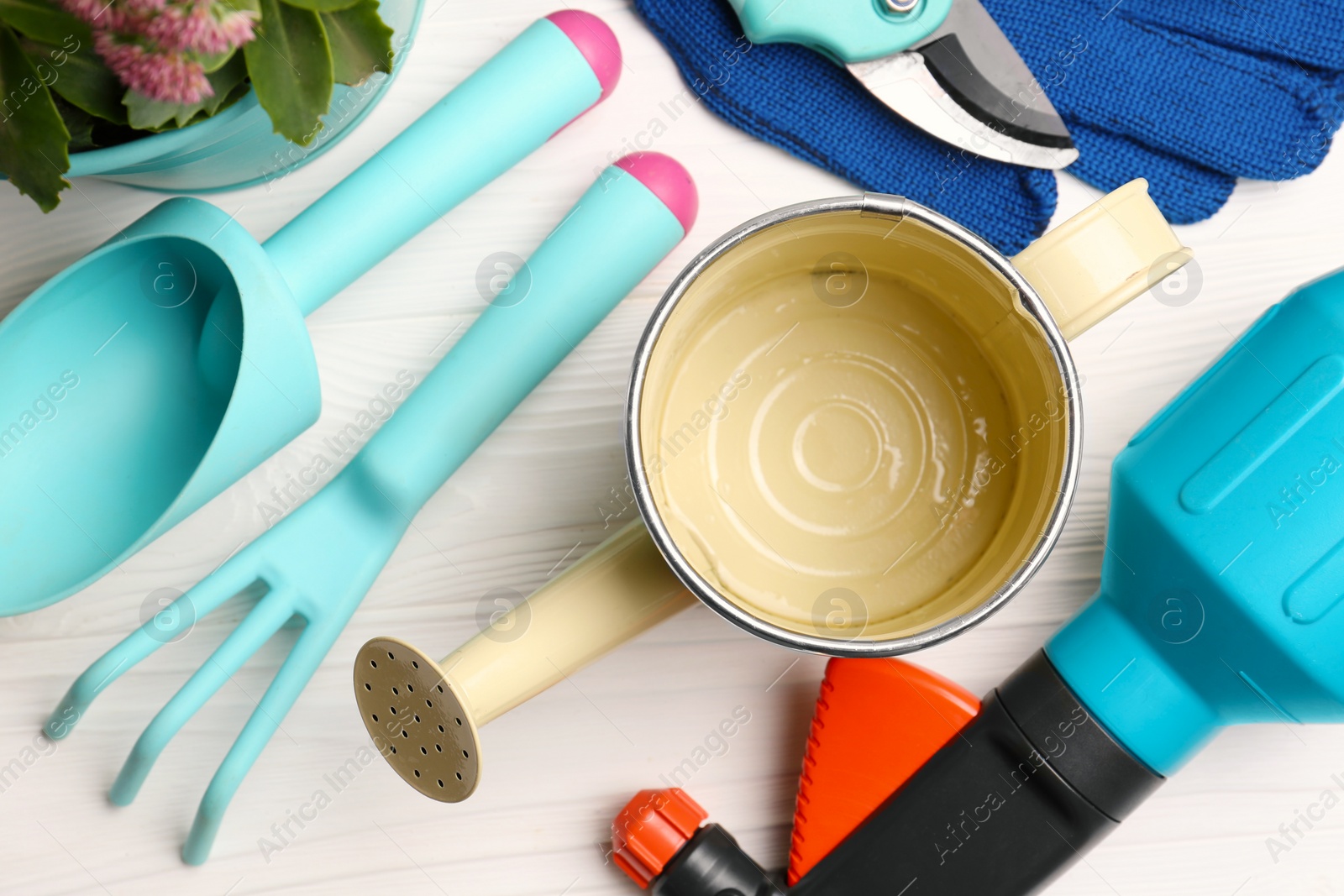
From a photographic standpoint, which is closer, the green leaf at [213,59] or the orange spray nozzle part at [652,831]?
the green leaf at [213,59]

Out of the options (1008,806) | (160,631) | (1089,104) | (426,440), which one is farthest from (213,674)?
(1089,104)

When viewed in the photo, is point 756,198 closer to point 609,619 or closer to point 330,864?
point 609,619

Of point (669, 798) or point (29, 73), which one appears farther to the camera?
point (669, 798)

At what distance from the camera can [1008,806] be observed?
0.41 metres

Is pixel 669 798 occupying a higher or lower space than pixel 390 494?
lower

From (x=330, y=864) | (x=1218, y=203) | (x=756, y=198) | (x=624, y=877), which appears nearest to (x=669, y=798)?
(x=624, y=877)

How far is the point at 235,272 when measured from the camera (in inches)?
14.6

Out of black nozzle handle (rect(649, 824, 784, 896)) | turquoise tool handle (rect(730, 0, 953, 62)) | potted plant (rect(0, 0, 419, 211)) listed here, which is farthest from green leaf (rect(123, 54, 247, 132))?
black nozzle handle (rect(649, 824, 784, 896))

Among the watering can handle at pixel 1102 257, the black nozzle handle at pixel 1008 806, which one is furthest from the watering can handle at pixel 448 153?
the black nozzle handle at pixel 1008 806

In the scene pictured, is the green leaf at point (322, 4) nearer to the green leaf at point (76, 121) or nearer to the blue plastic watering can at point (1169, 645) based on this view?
the green leaf at point (76, 121)

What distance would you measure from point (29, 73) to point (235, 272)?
0.30 ft

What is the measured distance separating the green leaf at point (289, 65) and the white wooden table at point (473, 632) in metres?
0.15

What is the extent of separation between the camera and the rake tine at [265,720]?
1.38 ft

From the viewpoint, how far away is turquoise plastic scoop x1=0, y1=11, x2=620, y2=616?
397 mm
